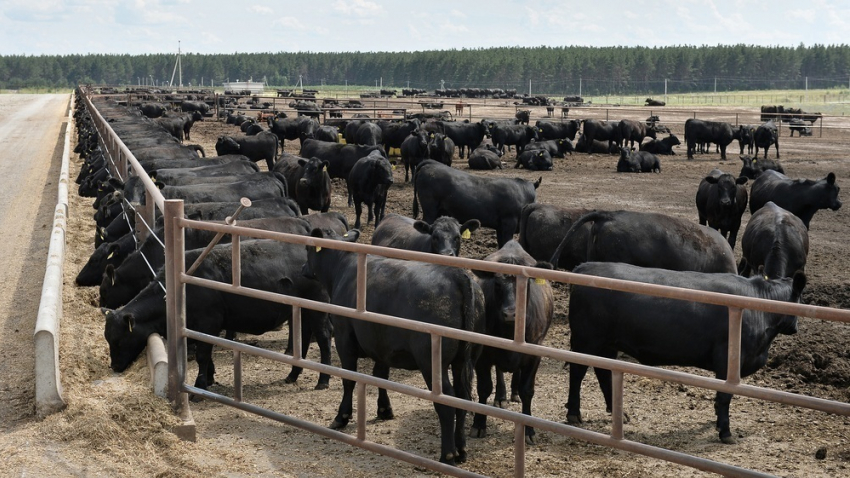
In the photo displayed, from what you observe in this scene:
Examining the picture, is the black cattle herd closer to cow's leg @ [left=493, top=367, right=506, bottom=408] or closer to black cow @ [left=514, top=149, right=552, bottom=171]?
cow's leg @ [left=493, top=367, right=506, bottom=408]

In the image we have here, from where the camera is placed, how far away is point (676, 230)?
32.5ft

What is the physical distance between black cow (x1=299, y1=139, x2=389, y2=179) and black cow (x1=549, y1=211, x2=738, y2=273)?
1044cm

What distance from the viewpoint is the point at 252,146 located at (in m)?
24.3

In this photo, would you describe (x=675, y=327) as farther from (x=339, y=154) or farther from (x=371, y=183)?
(x=339, y=154)

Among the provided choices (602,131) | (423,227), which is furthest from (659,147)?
(423,227)

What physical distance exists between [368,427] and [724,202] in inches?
341

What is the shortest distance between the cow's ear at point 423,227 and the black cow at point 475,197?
16.6 ft

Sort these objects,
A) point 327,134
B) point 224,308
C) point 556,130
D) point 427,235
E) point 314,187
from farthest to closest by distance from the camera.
A: point 556,130 < point 327,134 < point 314,187 < point 427,235 < point 224,308

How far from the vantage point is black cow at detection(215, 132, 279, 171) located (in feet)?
78.4

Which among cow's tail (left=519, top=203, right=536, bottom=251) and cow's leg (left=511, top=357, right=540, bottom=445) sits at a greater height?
cow's tail (left=519, top=203, right=536, bottom=251)

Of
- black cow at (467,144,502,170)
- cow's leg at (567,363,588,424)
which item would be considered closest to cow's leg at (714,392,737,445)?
cow's leg at (567,363,588,424)

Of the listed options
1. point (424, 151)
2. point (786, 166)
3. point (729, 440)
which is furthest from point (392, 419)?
point (786, 166)

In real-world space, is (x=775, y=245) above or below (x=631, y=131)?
below

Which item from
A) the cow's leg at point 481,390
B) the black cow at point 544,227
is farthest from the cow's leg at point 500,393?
the black cow at point 544,227
